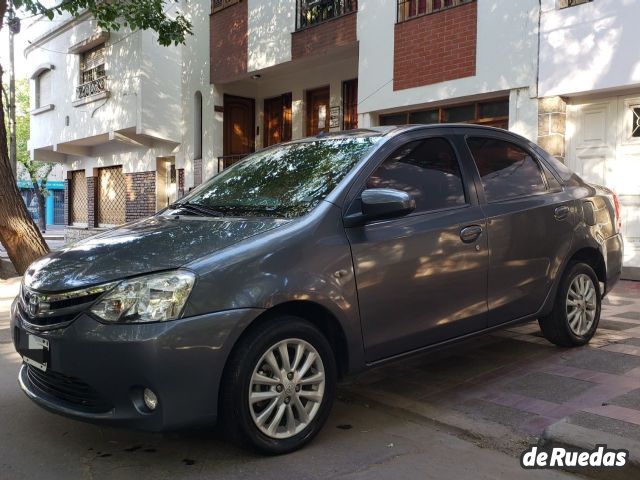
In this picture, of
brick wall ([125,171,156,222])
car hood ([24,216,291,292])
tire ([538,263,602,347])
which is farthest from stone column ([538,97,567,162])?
brick wall ([125,171,156,222])

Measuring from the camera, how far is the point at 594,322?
5.37 metres

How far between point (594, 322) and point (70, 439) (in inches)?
164

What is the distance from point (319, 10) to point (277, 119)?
11.6 feet

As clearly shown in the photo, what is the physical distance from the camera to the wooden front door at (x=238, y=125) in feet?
50.7

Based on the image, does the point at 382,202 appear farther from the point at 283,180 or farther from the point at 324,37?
Result: the point at 324,37

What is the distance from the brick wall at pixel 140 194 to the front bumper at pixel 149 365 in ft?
45.3

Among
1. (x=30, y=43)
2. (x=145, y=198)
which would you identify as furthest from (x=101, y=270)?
(x=30, y=43)

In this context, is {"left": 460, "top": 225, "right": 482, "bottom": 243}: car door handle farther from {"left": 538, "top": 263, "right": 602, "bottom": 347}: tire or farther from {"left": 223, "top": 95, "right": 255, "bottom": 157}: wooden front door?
{"left": 223, "top": 95, "right": 255, "bottom": 157}: wooden front door

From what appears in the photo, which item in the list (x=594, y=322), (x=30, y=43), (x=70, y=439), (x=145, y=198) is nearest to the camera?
(x=70, y=439)

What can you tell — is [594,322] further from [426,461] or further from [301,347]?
[301,347]

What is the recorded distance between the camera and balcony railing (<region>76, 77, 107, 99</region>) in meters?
16.9

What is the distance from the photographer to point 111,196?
1922cm

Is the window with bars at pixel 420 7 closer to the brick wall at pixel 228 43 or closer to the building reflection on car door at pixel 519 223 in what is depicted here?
the brick wall at pixel 228 43

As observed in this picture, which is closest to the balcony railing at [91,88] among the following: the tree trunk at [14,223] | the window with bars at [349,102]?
the window with bars at [349,102]
